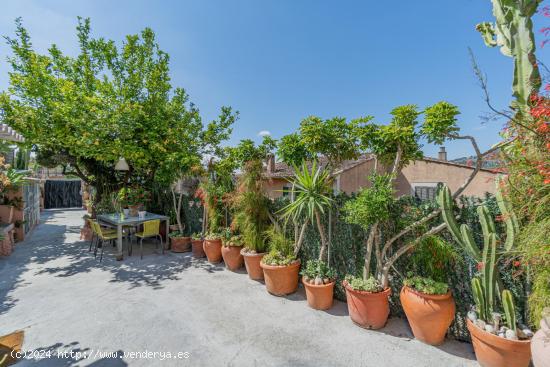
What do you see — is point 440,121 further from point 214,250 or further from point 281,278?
point 214,250

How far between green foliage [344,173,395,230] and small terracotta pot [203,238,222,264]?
3.54m

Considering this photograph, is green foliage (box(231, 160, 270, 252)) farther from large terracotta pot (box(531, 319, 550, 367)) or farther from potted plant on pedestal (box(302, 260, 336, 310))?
large terracotta pot (box(531, 319, 550, 367))

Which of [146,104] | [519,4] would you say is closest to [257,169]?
[519,4]

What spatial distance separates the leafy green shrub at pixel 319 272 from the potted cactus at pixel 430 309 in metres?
1.13

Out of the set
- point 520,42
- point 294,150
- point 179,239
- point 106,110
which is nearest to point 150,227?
point 179,239

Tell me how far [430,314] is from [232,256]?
Answer: 3583mm

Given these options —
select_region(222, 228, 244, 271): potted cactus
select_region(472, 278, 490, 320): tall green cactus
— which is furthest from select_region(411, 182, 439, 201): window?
select_region(472, 278, 490, 320): tall green cactus

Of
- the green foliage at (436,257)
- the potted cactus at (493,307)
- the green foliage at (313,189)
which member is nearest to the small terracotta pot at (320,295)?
the green foliage at (313,189)

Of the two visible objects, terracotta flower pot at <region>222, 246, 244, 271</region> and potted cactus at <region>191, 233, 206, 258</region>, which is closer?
terracotta flower pot at <region>222, 246, 244, 271</region>

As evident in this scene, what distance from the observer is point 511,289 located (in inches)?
93.9

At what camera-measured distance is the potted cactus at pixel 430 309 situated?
255 centimetres

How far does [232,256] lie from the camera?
4.95 metres

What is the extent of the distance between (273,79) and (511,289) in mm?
8638

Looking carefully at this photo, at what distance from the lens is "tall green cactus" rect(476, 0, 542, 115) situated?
2424 mm
